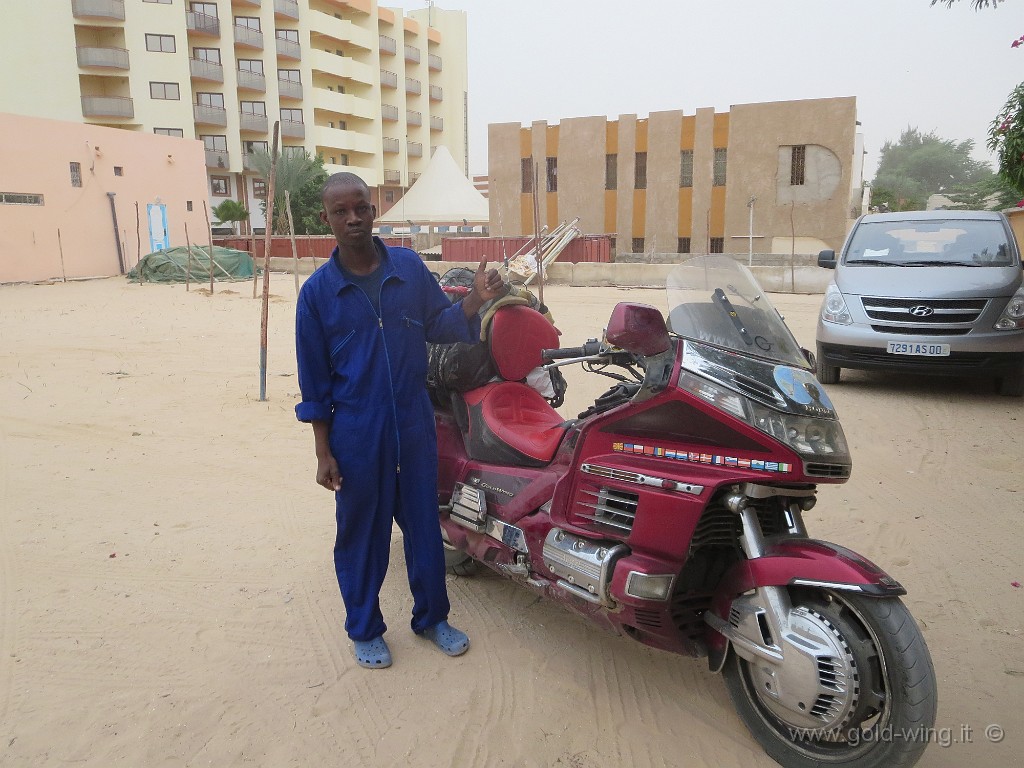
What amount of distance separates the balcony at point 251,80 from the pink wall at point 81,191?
17.4 meters

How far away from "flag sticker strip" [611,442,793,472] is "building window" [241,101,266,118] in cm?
4978

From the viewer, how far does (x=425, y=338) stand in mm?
3062

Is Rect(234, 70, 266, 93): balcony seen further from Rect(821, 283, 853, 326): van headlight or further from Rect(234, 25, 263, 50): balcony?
Rect(821, 283, 853, 326): van headlight

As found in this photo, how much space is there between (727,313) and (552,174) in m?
32.6

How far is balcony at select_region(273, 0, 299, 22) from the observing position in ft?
151

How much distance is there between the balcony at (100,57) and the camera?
132ft

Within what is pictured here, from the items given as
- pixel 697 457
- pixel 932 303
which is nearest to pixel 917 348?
pixel 932 303

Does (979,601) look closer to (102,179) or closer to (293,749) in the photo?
(293,749)

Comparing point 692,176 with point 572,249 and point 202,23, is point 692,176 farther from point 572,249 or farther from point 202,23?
point 202,23

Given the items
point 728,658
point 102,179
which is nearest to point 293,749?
point 728,658

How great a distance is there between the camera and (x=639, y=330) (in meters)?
2.42

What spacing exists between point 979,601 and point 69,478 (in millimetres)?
5493

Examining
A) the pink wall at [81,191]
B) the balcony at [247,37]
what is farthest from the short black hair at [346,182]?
the balcony at [247,37]

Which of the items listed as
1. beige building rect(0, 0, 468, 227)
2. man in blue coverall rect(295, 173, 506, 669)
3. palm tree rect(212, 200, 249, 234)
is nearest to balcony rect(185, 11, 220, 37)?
beige building rect(0, 0, 468, 227)
